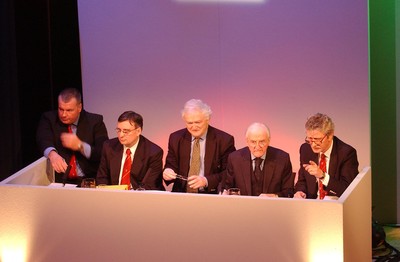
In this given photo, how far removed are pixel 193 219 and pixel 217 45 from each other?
8.90 ft

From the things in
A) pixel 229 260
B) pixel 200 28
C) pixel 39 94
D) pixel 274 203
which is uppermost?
pixel 200 28

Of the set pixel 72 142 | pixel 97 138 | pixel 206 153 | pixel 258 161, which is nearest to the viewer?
pixel 258 161

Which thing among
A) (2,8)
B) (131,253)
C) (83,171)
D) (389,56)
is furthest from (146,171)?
(389,56)

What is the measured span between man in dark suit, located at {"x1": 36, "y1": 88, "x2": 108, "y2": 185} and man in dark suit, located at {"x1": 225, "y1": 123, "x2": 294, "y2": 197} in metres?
1.40

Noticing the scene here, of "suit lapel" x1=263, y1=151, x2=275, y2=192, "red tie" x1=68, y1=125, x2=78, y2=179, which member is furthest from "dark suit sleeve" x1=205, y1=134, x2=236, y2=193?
"red tie" x1=68, y1=125, x2=78, y2=179

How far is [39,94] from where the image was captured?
8336mm

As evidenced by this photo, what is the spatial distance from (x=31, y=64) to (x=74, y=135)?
4.49 feet

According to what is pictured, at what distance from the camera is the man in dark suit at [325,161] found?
6309mm

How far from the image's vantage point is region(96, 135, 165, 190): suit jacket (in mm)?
6844

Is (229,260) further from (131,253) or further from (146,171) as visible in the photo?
(146,171)

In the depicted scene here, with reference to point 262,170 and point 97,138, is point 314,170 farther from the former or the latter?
point 97,138

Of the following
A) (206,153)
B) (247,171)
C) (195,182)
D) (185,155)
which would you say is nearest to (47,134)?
(185,155)

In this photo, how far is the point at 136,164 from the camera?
684 cm

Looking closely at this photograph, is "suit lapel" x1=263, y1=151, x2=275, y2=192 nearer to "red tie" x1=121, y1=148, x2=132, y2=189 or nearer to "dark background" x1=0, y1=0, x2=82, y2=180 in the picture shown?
"red tie" x1=121, y1=148, x2=132, y2=189
